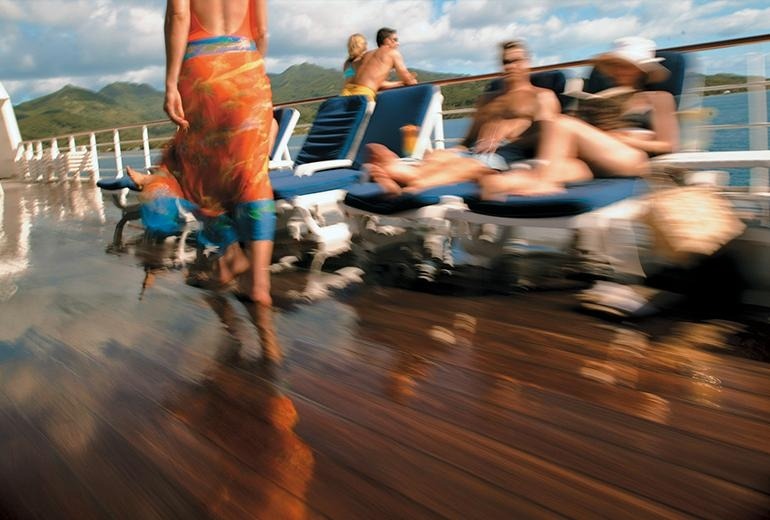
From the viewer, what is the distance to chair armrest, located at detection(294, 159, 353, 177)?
137 inches

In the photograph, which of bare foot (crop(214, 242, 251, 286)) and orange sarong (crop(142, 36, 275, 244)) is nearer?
orange sarong (crop(142, 36, 275, 244))

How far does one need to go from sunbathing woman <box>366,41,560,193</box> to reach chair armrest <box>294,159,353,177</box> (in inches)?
27.0

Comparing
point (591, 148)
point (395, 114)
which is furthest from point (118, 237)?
point (591, 148)

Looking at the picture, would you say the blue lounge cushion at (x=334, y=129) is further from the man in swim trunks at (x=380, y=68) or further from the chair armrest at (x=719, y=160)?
the chair armrest at (x=719, y=160)

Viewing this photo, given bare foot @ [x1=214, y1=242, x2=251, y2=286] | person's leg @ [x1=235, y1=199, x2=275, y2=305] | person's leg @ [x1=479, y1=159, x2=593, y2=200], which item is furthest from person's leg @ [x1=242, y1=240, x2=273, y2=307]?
person's leg @ [x1=479, y1=159, x2=593, y2=200]

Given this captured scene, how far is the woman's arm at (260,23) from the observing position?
7.29 feet

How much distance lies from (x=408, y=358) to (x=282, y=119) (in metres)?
3.87

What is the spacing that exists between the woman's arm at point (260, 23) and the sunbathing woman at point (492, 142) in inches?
24.4

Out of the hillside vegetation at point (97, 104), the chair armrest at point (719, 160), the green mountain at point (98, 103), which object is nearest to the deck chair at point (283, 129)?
the chair armrest at point (719, 160)

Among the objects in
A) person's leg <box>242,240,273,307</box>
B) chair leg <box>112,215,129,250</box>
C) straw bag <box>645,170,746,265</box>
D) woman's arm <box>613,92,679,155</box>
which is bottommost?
chair leg <box>112,215,129,250</box>

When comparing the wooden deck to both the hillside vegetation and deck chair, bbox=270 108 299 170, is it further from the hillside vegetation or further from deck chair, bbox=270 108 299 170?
the hillside vegetation

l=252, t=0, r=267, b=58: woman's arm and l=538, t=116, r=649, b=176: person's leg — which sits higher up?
l=252, t=0, r=267, b=58: woman's arm

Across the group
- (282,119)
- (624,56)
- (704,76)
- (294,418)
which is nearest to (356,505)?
(294,418)

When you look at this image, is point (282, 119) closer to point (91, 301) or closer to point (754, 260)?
point (91, 301)
